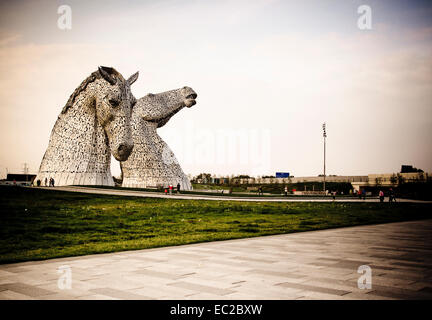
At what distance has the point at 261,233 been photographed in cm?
1252

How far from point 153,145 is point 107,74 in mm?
12130

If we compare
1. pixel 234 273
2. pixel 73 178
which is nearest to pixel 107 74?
pixel 73 178

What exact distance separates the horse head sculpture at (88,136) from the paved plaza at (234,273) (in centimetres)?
3122

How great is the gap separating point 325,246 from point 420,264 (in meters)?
2.71

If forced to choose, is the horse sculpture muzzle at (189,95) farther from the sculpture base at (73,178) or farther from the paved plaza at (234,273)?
the paved plaza at (234,273)

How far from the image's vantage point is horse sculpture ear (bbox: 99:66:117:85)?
121ft

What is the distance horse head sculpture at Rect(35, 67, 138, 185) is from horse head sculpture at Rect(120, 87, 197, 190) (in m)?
4.07

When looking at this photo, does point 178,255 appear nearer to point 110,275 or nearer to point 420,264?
point 110,275

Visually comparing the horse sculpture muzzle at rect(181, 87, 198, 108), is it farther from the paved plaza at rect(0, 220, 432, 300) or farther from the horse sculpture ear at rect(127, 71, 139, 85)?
the paved plaza at rect(0, 220, 432, 300)

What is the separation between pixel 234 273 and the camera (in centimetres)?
632

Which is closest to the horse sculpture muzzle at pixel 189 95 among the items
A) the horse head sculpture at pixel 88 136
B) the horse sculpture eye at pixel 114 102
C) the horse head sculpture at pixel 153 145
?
the horse head sculpture at pixel 153 145

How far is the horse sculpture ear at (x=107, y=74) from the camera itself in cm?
3700
